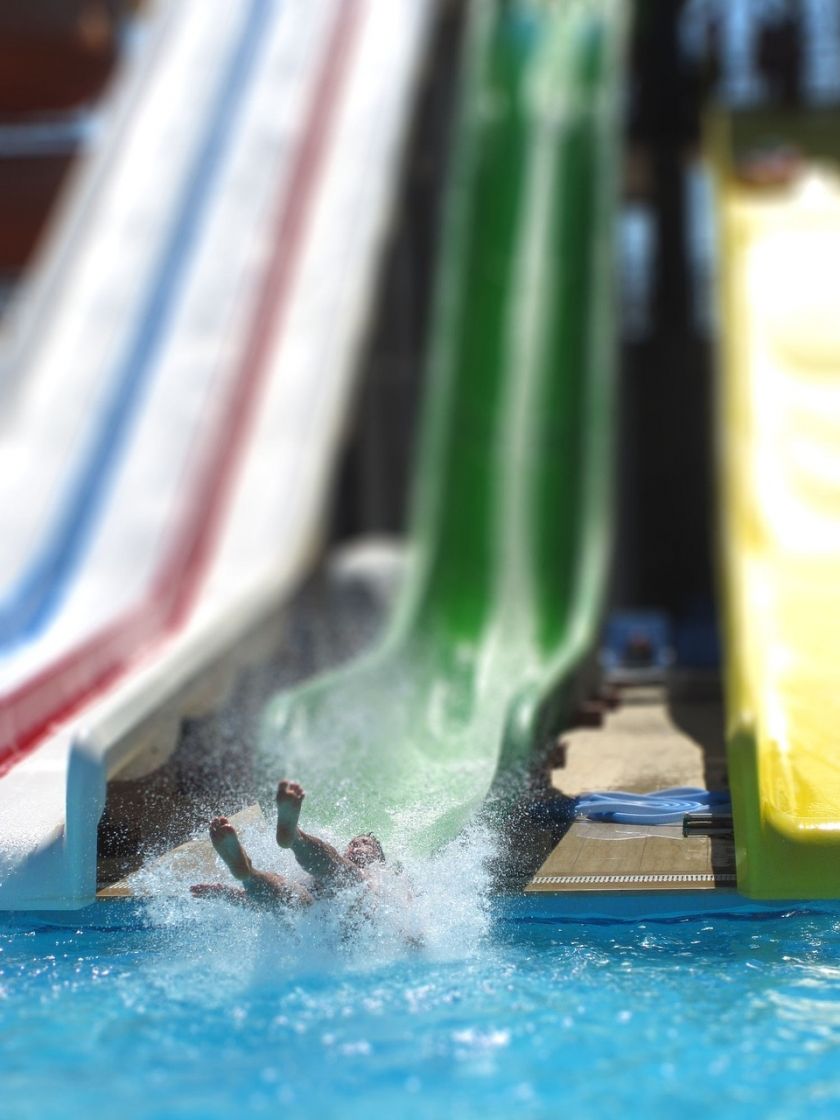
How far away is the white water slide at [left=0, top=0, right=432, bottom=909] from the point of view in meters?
4.54

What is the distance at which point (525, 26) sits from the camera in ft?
28.4

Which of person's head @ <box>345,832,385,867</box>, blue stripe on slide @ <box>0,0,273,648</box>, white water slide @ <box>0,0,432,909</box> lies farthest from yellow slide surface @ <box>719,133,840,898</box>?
blue stripe on slide @ <box>0,0,273,648</box>

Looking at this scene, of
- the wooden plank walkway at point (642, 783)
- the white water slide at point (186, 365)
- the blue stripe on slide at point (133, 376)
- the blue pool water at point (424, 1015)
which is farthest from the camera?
the blue stripe on slide at point (133, 376)

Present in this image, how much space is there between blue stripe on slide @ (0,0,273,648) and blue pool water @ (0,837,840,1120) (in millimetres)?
2173

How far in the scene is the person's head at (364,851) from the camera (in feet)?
9.52

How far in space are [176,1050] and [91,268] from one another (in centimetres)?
487

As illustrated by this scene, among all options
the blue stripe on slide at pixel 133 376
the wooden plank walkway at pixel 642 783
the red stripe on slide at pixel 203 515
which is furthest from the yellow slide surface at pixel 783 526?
the blue stripe on slide at pixel 133 376

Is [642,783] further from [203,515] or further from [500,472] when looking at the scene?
[500,472]

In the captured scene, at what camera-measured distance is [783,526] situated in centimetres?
466

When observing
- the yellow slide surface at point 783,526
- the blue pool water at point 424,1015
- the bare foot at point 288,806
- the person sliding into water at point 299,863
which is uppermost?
the yellow slide surface at point 783,526

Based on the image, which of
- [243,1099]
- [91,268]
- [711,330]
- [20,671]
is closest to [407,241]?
[711,330]

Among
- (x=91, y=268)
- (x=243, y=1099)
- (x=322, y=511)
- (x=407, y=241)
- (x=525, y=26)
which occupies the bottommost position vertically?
(x=243, y=1099)

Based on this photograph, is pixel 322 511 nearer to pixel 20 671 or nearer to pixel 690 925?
pixel 20 671

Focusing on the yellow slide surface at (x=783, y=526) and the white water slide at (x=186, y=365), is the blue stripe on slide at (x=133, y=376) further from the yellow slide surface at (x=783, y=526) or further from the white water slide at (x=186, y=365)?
the yellow slide surface at (x=783, y=526)
